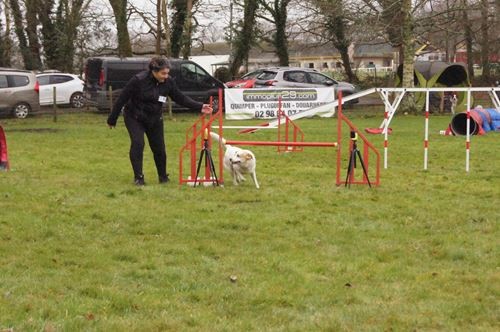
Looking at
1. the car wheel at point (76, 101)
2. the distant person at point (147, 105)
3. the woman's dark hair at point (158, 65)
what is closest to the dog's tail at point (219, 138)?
the distant person at point (147, 105)

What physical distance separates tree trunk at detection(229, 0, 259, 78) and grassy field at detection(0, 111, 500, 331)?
80.8ft

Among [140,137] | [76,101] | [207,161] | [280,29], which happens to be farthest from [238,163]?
[280,29]

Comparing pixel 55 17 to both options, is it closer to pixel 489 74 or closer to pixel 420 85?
pixel 420 85

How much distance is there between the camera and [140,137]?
920 cm

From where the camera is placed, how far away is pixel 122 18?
98.1ft

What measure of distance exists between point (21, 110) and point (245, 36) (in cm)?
1624

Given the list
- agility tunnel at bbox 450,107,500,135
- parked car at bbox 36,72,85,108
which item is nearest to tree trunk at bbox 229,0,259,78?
parked car at bbox 36,72,85,108

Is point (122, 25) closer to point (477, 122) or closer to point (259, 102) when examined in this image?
point (259, 102)

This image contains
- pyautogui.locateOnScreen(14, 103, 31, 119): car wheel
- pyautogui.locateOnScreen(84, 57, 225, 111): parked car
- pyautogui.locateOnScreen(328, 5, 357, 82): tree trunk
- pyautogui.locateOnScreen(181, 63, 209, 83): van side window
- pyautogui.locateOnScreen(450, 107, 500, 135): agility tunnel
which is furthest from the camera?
pyautogui.locateOnScreen(328, 5, 357, 82): tree trunk

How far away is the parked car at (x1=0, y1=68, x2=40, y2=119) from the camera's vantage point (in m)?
20.7

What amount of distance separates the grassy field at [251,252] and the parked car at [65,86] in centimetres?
1387

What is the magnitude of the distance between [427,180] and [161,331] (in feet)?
22.3

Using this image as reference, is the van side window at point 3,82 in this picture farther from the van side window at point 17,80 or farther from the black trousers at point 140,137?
the black trousers at point 140,137

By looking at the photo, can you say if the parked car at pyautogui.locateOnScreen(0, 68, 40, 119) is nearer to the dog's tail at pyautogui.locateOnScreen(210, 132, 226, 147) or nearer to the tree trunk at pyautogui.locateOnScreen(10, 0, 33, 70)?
the tree trunk at pyautogui.locateOnScreen(10, 0, 33, 70)
